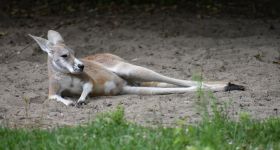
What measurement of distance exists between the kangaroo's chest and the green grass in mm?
2081

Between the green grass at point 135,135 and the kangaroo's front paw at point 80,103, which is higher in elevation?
the green grass at point 135,135

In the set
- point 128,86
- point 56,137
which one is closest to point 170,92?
point 128,86


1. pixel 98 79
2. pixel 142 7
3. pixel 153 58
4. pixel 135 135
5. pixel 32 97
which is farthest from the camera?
pixel 142 7

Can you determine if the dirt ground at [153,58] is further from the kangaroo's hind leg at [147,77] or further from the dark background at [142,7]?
the dark background at [142,7]

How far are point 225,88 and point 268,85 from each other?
2.06ft

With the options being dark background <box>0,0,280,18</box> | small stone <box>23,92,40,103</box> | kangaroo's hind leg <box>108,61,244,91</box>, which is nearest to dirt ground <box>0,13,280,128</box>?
small stone <box>23,92,40,103</box>

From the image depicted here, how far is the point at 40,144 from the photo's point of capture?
5820 millimetres

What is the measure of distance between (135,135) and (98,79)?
2921 mm

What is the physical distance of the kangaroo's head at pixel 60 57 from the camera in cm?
841

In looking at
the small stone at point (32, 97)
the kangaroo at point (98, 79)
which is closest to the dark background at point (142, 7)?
the kangaroo at point (98, 79)

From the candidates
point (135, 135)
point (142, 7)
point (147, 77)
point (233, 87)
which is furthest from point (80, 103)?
point (142, 7)

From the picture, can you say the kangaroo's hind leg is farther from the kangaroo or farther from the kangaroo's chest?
the kangaroo's chest

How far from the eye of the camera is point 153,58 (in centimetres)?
1091

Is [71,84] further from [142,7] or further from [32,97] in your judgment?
[142,7]
